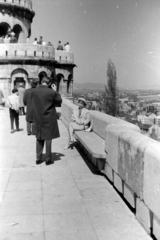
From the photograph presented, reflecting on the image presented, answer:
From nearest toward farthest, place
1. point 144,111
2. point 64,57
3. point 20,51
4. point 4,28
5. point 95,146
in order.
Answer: point 95,146 < point 144,111 < point 20,51 < point 64,57 < point 4,28

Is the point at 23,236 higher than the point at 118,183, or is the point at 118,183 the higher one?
the point at 118,183

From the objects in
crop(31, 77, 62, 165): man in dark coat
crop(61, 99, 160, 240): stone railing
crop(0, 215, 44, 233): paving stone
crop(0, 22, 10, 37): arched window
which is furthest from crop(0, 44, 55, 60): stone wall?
crop(0, 215, 44, 233): paving stone

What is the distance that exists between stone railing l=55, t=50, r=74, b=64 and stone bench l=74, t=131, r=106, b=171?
2385 centimetres

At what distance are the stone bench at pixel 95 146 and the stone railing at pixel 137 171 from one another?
0.19 meters

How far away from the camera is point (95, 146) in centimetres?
603

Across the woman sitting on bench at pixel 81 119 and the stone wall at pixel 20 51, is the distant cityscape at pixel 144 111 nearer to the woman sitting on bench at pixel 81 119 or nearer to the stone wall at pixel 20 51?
the woman sitting on bench at pixel 81 119

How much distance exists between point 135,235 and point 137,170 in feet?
2.22

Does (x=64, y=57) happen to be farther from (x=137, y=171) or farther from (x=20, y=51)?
(x=137, y=171)

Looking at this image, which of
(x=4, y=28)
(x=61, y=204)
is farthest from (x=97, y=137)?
(x=4, y=28)

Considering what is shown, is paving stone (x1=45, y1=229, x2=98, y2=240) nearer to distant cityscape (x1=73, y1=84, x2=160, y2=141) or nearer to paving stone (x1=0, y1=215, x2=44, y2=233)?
paving stone (x1=0, y1=215, x2=44, y2=233)

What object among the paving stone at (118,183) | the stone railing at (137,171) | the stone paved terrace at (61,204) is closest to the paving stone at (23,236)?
the stone paved terrace at (61,204)

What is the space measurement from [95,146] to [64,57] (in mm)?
25784

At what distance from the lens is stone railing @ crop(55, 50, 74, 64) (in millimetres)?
30516

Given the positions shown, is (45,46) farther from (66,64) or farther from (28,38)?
(28,38)
